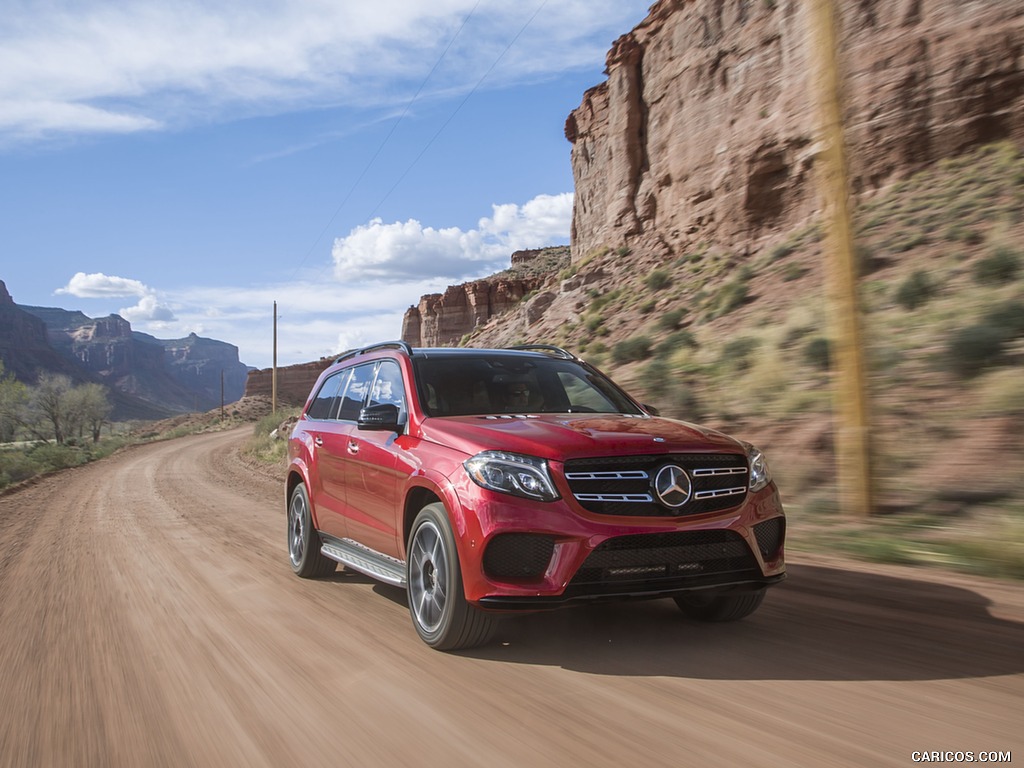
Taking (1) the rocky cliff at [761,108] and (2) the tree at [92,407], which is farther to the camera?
(2) the tree at [92,407]

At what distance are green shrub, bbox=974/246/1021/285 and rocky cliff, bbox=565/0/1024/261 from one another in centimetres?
574

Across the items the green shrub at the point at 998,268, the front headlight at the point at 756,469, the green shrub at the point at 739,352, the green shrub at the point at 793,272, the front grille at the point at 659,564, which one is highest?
the green shrub at the point at 793,272

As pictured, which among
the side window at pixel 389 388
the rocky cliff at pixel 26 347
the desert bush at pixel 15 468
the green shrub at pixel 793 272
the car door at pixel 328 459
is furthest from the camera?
the rocky cliff at pixel 26 347

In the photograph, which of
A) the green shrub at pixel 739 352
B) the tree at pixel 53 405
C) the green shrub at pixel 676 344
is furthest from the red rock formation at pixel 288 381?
the green shrub at pixel 739 352

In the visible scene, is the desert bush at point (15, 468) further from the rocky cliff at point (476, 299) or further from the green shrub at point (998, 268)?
the rocky cliff at point (476, 299)

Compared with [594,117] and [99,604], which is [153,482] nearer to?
[99,604]

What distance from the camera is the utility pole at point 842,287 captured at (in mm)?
7777

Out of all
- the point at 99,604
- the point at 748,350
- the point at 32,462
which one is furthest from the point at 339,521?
the point at 32,462

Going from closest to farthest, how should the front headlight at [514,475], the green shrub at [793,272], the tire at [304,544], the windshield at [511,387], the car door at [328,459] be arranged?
the front headlight at [514,475] → the windshield at [511,387] → the car door at [328,459] → the tire at [304,544] → the green shrub at [793,272]

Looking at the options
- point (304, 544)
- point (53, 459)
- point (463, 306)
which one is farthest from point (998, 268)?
point (463, 306)

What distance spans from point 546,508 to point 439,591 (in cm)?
91

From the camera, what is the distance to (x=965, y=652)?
4.25m

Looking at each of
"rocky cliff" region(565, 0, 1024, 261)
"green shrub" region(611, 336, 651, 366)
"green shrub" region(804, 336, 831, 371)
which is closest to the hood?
"green shrub" region(804, 336, 831, 371)

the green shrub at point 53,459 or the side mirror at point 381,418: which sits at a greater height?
the side mirror at point 381,418
